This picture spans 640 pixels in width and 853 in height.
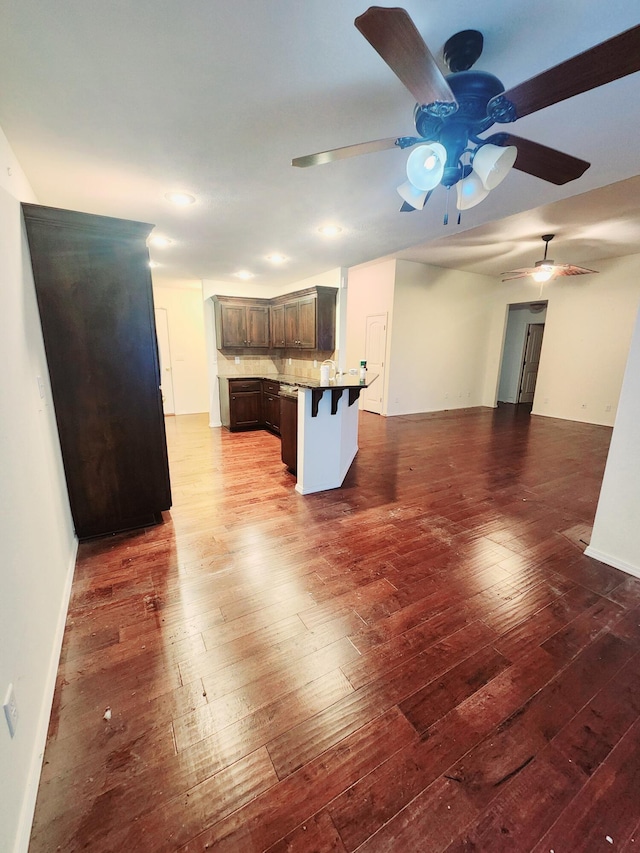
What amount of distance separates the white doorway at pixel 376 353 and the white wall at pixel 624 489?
16.2 feet

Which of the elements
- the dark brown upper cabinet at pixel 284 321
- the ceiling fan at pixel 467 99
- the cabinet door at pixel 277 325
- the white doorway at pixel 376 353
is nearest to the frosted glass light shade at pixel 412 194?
the ceiling fan at pixel 467 99

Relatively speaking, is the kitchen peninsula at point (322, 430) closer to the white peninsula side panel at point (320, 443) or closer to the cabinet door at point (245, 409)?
the white peninsula side panel at point (320, 443)

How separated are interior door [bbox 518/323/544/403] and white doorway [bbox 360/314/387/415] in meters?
4.31

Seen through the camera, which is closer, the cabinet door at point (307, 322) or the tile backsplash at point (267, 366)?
the cabinet door at point (307, 322)

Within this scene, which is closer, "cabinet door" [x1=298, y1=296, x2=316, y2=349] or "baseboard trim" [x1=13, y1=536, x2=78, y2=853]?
"baseboard trim" [x1=13, y1=536, x2=78, y2=853]

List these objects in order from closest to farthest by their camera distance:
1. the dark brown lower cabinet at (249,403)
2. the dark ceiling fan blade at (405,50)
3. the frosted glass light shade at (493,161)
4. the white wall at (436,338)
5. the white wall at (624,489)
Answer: the dark ceiling fan blade at (405,50)
the frosted glass light shade at (493,161)
the white wall at (624,489)
the dark brown lower cabinet at (249,403)
the white wall at (436,338)

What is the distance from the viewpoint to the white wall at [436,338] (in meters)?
6.90

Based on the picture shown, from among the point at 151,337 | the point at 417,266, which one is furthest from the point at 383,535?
the point at 417,266

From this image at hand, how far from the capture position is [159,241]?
376 centimetres

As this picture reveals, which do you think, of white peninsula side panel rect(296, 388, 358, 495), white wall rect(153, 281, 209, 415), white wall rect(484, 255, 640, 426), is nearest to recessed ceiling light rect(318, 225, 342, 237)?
white peninsula side panel rect(296, 388, 358, 495)

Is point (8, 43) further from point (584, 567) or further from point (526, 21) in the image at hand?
point (584, 567)

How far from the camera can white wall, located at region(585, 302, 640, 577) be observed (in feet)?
7.19

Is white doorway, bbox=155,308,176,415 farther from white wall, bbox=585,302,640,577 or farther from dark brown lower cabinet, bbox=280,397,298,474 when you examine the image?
white wall, bbox=585,302,640,577

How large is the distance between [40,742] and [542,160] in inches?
129
